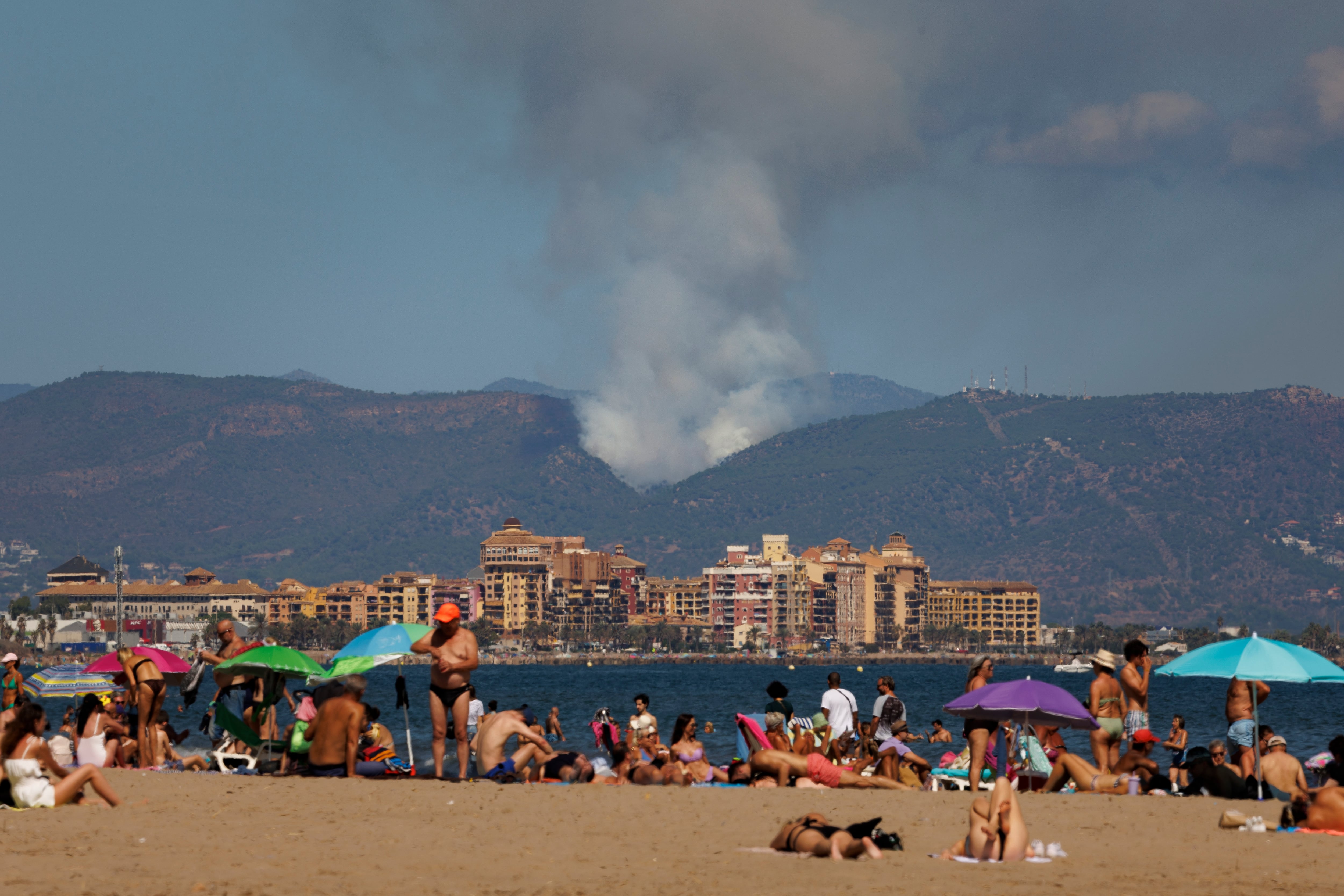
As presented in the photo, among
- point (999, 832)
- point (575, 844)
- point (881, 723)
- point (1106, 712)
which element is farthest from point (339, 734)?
point (1106, 712)

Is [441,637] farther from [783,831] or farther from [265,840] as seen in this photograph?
[783,831]

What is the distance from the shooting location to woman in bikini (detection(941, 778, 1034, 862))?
14.2 metres

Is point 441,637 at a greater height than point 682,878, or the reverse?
point 441,637

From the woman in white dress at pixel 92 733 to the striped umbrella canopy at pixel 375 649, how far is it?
2.81 meters

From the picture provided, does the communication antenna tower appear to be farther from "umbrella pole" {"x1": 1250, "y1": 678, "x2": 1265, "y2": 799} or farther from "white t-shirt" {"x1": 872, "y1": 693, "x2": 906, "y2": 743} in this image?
"umbrella pole" {"x1": 1250, "y1": 678, "x2": 1265, "y2": 799}

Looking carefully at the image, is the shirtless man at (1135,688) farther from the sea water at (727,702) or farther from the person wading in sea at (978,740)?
the sea water at (727,702)

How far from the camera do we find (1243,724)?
749 inches

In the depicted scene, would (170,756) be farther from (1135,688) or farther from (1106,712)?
(1135,688)

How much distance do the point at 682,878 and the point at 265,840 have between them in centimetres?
390

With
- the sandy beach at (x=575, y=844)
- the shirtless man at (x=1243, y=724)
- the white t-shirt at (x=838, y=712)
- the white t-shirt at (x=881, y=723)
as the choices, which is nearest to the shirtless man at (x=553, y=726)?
the white t-shirt at (x=838, y=712)

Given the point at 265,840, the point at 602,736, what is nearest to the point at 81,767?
the point at 265,840

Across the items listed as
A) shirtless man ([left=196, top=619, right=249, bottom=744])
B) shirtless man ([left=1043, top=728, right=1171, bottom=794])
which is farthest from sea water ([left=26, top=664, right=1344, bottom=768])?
shirtless man ([left=1043, top=728, right=1171, bottom=794])

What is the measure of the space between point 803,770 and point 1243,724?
207 inches

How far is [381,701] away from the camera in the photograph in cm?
8969
